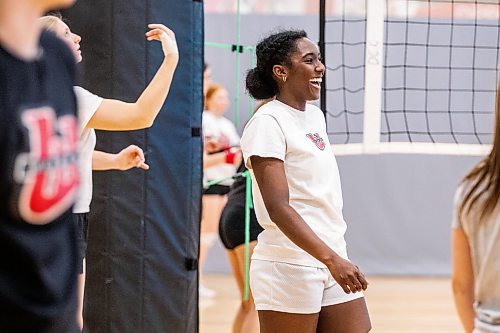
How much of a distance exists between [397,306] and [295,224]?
4.09 m

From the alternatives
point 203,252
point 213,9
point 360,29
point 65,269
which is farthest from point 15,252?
point 213,9

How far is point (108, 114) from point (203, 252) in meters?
4.05

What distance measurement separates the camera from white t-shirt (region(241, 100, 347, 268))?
2.80 metres

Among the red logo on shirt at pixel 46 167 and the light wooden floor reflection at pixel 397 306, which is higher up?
the red logo on shirt at pixel 46 167

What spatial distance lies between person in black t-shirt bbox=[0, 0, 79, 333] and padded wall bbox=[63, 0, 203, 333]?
218 centimetres

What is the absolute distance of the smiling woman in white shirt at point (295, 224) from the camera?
8.98ft

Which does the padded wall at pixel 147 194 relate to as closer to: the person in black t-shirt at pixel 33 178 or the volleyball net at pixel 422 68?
the person in black t-shirt at pixel 33 178

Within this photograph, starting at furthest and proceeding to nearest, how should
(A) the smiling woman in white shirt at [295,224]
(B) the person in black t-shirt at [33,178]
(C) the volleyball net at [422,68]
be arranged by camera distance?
1. (C) the volleyball net at [422,68]
2. (A) the smiling woman in white shirt at [295,224]
3. (B) the person in black t-shirt at [33,178]

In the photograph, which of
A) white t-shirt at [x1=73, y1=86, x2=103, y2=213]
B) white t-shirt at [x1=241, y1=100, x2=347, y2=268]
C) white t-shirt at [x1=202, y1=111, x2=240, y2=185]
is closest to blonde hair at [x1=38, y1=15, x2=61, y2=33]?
white t-shirt at [x1=73, y1=86, x2=103, y2=213]

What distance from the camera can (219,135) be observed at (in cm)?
672

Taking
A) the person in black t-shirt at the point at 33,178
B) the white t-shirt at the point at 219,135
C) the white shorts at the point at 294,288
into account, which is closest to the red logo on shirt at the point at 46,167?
the person in black t-shirt at the point at 33,178

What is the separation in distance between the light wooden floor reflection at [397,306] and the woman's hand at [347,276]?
316 cm

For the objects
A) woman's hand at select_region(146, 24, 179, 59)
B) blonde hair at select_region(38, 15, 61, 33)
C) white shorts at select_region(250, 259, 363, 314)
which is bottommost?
white shorts at select_region(250, 259, 363, 314)

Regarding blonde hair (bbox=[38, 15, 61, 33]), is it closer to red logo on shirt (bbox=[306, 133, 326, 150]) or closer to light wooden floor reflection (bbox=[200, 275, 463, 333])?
red logo on shirt (bbox=[306, 133, 326, 150])
